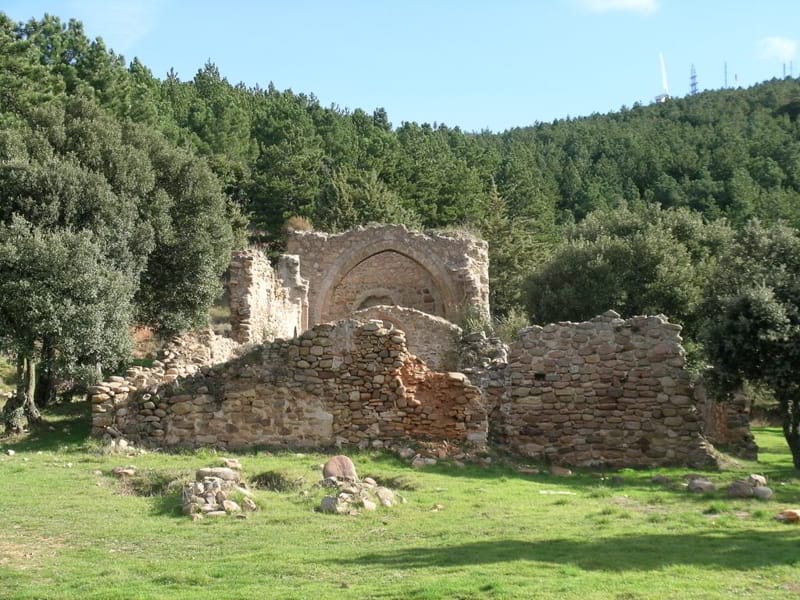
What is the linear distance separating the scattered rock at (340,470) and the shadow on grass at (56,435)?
449 cm

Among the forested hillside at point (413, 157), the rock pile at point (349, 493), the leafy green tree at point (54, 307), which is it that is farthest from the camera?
the forested hillside at point (413, 157)

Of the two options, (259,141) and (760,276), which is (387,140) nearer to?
(259,141)

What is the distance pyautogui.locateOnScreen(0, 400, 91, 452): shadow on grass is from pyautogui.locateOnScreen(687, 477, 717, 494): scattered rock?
883 cm

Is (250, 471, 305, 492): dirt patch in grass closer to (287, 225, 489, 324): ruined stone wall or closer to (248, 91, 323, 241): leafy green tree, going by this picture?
(287, 225, 489, 324): ruined stone wall

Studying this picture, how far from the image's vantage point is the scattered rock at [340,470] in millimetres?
11508

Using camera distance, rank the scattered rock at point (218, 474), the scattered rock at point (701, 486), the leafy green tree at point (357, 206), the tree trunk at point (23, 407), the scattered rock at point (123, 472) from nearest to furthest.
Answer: the scattered rock at point (218, 474) → the scattered rock at point (123, 472) → the scattered rock at point (701, 486) → the tree trunk at point (23, 407) → the leafy green tree at point (357, 206)

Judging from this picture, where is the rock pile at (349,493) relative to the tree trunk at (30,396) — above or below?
below

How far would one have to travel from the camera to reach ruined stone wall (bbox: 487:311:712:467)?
50.9 feet

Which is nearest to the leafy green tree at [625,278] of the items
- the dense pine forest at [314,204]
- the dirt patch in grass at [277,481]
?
the dense pine forest at [314,204]

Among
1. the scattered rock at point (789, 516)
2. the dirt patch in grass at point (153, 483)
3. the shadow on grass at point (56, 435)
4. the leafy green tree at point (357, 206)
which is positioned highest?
the leafy green tree at point (357, 206)

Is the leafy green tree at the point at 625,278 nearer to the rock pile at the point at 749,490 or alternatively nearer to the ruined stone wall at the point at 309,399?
the ruined stone wall at the point at 309,399

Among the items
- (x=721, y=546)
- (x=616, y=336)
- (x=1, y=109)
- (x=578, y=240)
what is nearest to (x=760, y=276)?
(x=616, y=336)

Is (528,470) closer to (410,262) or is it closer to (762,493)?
(762,493)

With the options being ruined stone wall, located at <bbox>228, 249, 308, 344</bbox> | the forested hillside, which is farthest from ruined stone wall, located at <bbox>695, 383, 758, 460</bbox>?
the forested hillside
